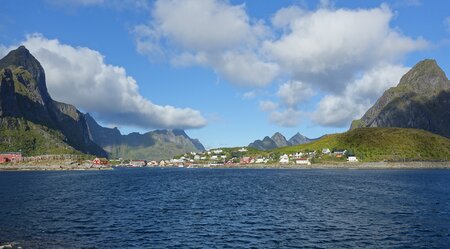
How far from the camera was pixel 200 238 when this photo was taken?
178 ft

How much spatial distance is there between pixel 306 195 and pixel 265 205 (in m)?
24.7

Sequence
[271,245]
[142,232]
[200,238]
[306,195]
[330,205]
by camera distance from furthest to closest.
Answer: [306,195], [330,205], [142,232], [200,238], [271,245]

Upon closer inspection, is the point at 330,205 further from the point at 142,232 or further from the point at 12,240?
the point at 12,240

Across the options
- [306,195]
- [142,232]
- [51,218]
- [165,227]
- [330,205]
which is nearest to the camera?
[142,232]

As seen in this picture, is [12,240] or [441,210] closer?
[12,240]

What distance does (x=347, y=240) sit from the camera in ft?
171

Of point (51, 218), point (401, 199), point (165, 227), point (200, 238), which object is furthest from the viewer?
point (401, 199)

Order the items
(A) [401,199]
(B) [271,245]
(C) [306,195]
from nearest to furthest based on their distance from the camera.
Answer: (B) [271,245] → (A) [401,199] → (C) [306,195]

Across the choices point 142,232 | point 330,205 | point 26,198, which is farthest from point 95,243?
point 26,198

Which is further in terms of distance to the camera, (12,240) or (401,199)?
(401,199)

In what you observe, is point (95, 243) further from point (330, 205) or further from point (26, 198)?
point (26, 198)

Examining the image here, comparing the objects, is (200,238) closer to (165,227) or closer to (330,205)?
(165,227)

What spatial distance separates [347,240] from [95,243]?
105 ft

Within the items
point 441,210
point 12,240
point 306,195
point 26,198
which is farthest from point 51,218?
point 441,210
